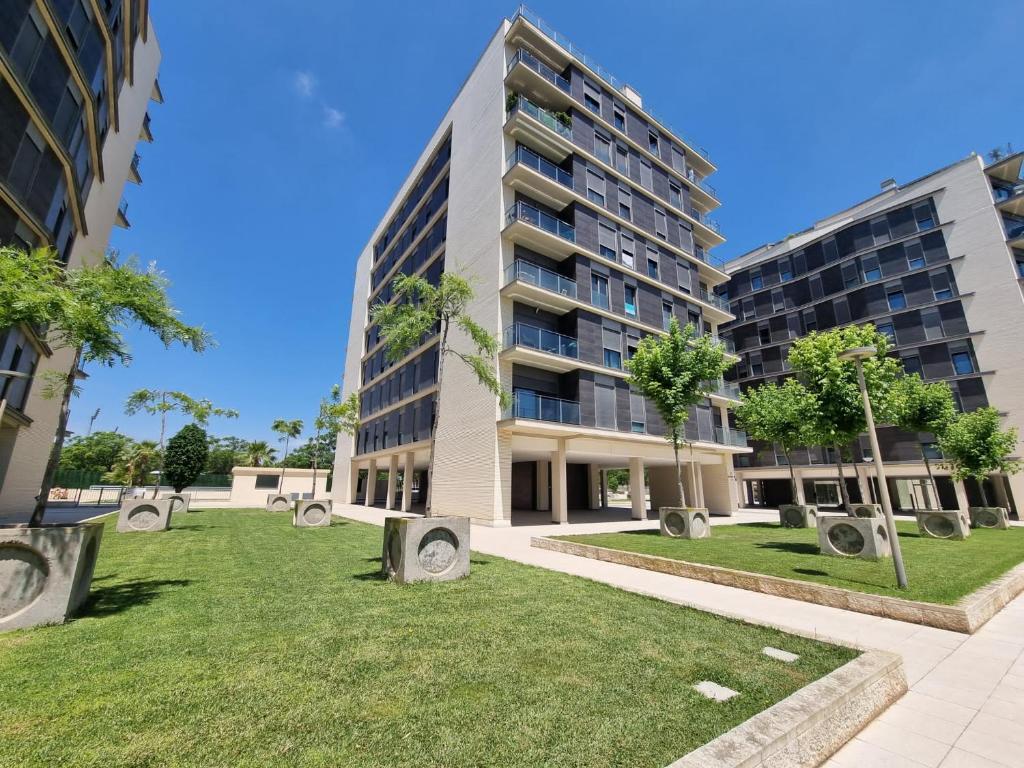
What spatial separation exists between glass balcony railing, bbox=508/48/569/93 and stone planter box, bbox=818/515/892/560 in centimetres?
2300

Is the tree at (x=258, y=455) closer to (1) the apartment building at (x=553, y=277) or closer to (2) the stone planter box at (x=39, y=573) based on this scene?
(1) the apartment building at (x=553, y=277)

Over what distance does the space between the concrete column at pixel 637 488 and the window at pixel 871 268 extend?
29.0 m

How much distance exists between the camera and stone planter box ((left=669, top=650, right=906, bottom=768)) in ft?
7.97

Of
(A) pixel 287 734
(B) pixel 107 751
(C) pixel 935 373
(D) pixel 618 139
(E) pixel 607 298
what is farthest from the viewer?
(C) pixel 935 373

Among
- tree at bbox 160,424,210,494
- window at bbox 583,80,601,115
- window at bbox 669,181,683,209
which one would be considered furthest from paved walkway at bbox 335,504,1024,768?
tree at bbox 160,424,210,494

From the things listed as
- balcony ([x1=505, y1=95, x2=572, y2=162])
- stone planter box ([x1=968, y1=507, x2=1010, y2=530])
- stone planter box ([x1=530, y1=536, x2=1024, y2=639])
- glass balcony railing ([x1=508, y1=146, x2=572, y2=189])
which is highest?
balcony ([x1=505, y1=95, x2=572, y2=162])

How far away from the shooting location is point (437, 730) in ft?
9.27

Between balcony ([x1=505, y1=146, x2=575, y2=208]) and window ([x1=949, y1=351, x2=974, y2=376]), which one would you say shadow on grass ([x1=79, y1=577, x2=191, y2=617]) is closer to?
balcony ([x1=505, y1=146, x2=575, y2=208])

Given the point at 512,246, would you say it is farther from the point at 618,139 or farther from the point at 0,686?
the point at 0,686

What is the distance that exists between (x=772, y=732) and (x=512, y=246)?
64.9 feet

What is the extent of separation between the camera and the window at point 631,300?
23109mm

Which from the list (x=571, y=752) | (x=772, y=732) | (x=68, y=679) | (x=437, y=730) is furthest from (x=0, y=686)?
(x=772, y=732)

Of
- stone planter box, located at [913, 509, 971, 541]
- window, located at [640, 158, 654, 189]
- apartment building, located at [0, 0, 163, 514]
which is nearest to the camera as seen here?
apartment building, located at [0, 0, 163, 514]

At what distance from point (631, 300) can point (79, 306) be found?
2186 cm
